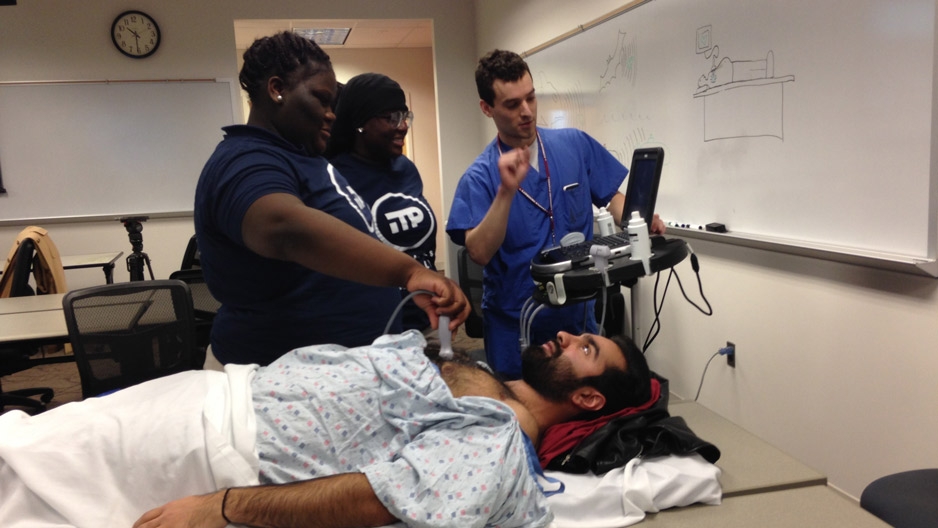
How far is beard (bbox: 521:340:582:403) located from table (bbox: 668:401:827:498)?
Answer: 38cm

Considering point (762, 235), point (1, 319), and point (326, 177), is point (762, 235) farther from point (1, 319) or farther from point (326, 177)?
point (1, 319)

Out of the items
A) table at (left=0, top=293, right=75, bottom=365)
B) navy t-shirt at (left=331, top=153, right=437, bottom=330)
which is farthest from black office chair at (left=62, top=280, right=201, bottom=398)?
navy t-shirt at (left=331, top=153, right=437, bottom=330)

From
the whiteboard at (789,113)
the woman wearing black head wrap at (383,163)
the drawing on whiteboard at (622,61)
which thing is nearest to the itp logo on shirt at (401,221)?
the woman wearing black head wrap at (383,163)

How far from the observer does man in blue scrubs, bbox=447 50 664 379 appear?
2117mm

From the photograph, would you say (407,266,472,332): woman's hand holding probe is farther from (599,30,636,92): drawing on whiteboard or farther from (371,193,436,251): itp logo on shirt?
(599,30,636,92): drawing on whiteboard

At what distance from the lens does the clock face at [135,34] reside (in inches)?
195

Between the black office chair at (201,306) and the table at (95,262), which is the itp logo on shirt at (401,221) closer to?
the black office chair at (201,306)

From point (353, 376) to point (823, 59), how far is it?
5.37ft

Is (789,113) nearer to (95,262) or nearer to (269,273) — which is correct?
(269,273)

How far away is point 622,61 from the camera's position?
312cm

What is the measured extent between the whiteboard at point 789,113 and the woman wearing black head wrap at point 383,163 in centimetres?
114

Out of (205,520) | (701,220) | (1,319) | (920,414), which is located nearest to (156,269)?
(1,319)

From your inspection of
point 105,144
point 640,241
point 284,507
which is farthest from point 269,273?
point 105,144

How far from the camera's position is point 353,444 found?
1.26m
